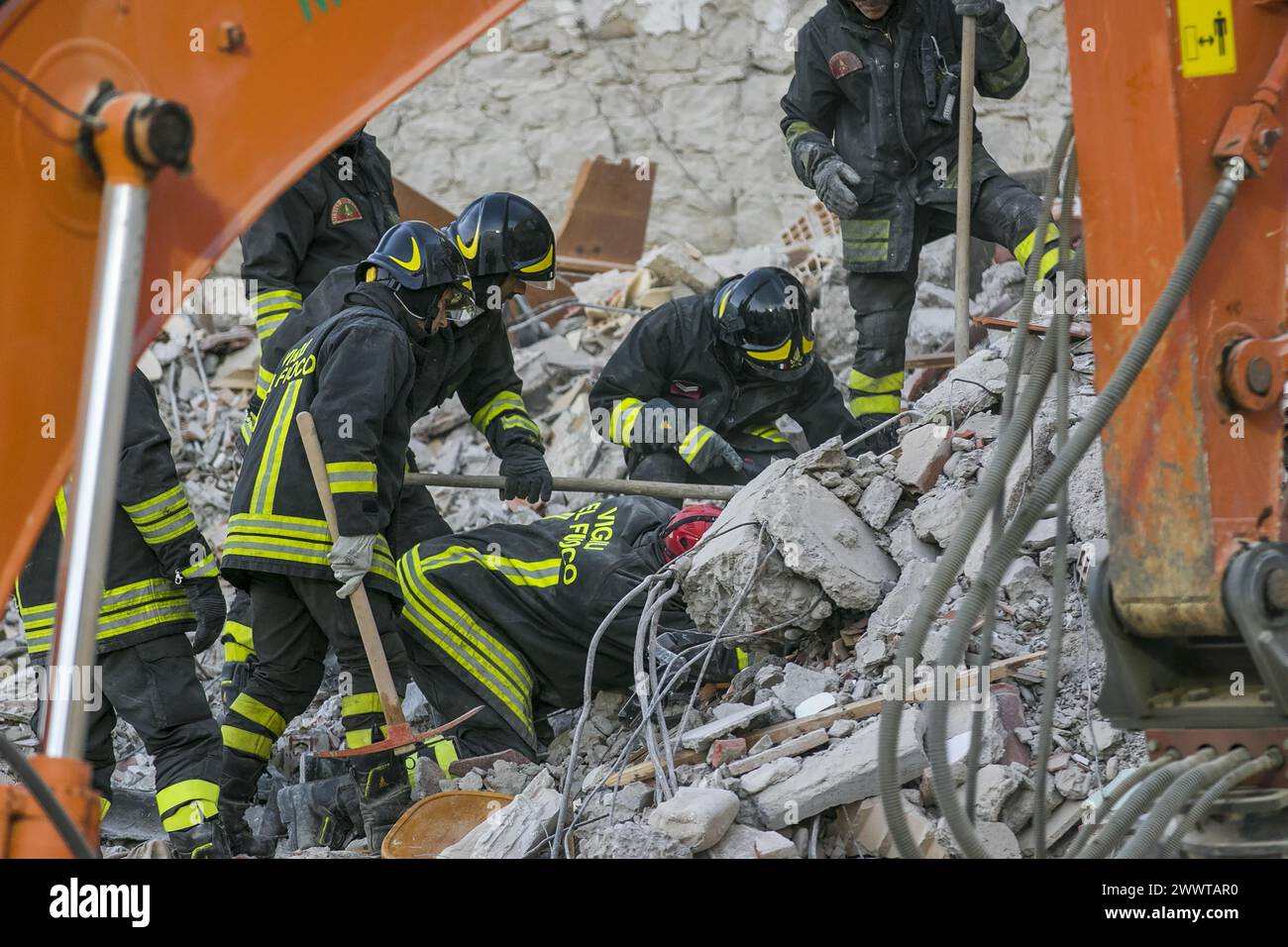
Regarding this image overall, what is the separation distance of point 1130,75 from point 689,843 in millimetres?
2040

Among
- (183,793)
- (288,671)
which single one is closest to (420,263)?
(288,671)

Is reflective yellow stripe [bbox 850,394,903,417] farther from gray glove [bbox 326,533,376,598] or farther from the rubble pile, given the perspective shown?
gray glove [bbox 326,533,376,598]

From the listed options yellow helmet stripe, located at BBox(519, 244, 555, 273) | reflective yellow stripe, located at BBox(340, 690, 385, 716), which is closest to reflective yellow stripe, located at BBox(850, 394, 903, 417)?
yellow helmet stripe, located at BBox(519, 244, 555, 273)

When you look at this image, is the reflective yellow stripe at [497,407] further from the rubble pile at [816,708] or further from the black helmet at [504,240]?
the rubble pile at [816,708]

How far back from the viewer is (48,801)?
202 cm

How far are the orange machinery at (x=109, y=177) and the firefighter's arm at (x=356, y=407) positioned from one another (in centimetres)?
264

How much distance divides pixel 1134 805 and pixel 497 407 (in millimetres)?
4134

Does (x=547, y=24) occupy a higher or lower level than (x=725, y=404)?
higher

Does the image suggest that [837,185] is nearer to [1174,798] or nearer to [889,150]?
[889,150]

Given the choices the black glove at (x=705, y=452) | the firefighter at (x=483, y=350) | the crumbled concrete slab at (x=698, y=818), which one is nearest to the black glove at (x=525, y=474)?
the firefighter at (x=483, y=350)

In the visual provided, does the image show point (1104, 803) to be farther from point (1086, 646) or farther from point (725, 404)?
point (725, 404)

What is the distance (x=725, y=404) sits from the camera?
6.86 meters

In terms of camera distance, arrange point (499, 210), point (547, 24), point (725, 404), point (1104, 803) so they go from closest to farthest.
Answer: point (1104, 803), point (499, 210), point (725, 404), point (547, 24)
